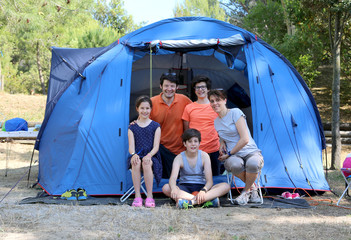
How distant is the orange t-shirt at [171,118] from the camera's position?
4812mm

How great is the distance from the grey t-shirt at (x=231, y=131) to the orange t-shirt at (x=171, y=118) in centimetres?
67

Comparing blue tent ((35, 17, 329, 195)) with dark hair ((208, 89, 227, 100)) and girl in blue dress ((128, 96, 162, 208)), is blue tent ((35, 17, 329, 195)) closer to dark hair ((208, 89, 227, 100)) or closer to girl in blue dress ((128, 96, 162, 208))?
girl in blue dress ((128, 96, 162, 208))

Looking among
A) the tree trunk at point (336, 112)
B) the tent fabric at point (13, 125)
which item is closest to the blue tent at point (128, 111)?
the tent fabric at point (13, 125)

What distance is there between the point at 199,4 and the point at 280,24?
16280 millimetres

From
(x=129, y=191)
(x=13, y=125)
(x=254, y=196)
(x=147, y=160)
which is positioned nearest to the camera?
(x=147, y=160)

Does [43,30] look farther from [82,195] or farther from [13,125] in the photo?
[82,195]

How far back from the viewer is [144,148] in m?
4.31

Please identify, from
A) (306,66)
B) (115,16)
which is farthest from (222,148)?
(115,16)

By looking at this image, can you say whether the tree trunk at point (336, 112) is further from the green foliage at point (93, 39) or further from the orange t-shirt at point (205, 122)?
the green foliage at point (93, 39)

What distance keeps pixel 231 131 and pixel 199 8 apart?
2277 cm

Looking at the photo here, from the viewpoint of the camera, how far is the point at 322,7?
21.6 feet

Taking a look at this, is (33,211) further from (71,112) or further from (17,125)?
(17,125)

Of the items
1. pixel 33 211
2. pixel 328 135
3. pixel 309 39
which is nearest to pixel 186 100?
pixel 33 211

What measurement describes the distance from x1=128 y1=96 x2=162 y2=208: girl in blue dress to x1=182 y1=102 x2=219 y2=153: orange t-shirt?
48 cm
